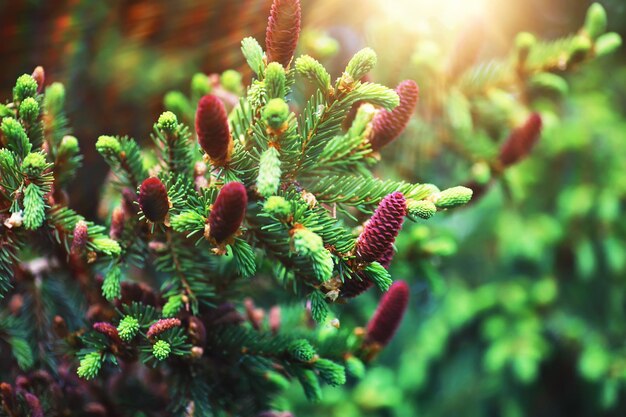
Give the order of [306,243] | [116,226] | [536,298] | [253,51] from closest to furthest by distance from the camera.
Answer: [306,243]
[253,51]
[116,226]
[536,298]

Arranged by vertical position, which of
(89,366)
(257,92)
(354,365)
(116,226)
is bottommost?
(354,365)

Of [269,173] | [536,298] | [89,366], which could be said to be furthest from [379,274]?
[536,298]

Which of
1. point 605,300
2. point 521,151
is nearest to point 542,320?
point 605,300

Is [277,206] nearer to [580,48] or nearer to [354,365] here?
[354,365]

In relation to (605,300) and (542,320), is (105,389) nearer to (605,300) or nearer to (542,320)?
(542,320)

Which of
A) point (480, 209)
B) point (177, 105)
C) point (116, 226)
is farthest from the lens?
point (480, 209)

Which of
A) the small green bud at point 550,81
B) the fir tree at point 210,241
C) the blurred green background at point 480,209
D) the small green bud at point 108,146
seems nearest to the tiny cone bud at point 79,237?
the fir tree at point 210,241

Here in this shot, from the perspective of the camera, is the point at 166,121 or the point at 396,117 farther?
the point at 396,117
